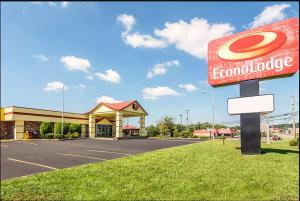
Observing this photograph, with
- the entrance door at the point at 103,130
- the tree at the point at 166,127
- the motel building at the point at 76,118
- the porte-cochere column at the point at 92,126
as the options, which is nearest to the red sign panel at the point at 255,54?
the motel building at the point at 76,118

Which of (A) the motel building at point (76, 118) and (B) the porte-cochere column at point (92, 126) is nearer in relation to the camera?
(A) the motel building at point (76, 118)

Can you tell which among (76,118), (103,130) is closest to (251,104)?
(76,118)

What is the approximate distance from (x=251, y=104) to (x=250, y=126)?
1232 millimetres

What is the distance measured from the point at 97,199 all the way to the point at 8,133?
114ft

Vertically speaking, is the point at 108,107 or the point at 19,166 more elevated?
the point at 108,107

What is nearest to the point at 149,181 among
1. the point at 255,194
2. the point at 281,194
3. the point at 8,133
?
the point at 255,194

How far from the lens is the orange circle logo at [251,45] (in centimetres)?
1323

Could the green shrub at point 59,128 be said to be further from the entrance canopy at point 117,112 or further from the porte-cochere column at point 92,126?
the entrance canopy at point 117,112

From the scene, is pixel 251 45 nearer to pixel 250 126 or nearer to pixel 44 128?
pixel 250 126

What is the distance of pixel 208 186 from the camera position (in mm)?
8312

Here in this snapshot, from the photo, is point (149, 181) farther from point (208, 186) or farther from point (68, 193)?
point (68, 193)

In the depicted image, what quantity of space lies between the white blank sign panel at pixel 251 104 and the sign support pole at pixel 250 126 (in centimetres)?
28

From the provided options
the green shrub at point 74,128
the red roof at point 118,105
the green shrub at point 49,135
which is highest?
the red roof at point 118,105

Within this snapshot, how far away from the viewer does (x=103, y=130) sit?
47312mm
